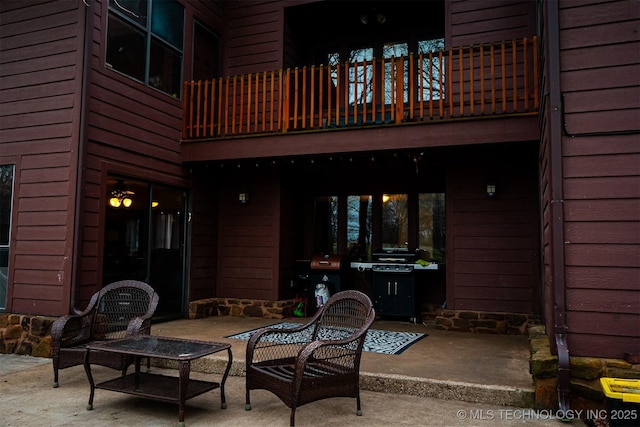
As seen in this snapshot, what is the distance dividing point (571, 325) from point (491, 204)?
3160 mm

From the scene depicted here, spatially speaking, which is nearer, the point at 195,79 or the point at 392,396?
the point at 392,396

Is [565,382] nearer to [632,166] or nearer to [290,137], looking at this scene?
[632,166]

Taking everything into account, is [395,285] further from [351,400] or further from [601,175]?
[601,175]

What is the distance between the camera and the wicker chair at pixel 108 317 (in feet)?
13.5

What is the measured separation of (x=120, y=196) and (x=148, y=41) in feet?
6.90

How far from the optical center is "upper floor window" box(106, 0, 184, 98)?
19.1 feet

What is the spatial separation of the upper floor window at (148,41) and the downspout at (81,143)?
36 centimetres

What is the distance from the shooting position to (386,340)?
17.7 feet

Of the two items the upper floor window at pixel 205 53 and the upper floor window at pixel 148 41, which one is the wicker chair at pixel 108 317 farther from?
the upper floor window at pixel 205 53

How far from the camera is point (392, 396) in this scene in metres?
3.75

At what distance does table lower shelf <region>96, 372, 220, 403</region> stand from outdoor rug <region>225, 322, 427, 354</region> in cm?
131

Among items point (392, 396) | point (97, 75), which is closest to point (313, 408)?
point (392, 396)

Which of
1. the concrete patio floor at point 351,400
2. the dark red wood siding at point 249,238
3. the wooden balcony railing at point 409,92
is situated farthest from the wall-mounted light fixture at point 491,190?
the dark red wood siding at point 249,238

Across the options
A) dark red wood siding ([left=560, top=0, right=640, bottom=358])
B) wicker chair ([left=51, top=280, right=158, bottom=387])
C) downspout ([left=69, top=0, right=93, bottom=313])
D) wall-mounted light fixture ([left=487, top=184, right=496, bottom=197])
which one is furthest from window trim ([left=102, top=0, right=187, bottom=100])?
dark red wood siding ([left=560, top=0, right=640, bottom=358])
